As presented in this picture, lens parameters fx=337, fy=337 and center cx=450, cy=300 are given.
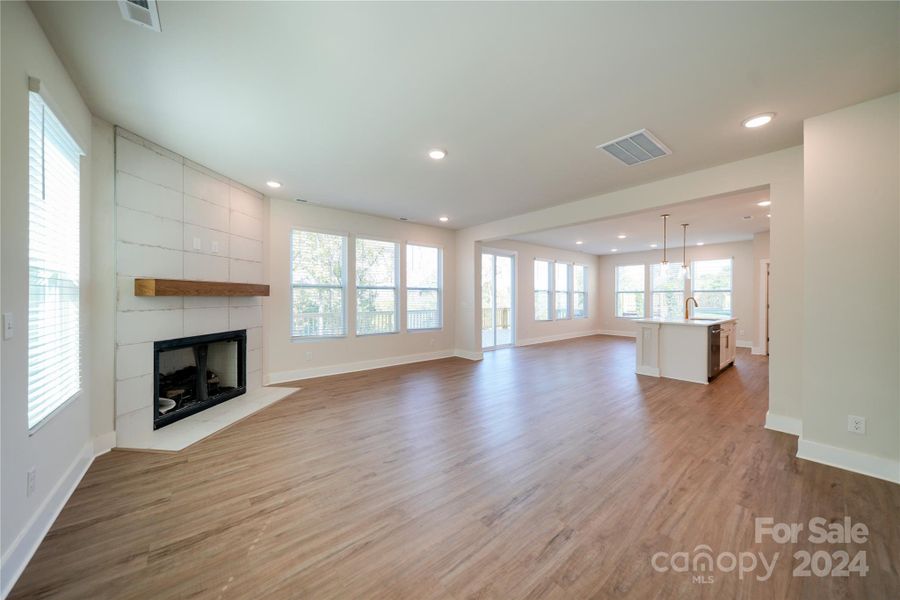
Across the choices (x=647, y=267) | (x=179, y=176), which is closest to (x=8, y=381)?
(x=179, y=176)

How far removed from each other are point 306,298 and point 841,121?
609 centimetres

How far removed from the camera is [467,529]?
1886 millimetres

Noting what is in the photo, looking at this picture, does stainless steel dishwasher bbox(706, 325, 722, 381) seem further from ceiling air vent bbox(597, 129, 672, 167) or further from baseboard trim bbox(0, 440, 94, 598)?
baseboard trim bbox(0, 440, 94, 598)

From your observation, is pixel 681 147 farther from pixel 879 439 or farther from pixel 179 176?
pixel 179 176

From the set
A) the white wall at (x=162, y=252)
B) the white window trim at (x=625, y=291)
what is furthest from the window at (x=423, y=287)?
the white window trim at (x=625, y=291)

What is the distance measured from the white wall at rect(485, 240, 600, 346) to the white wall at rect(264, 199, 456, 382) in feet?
8.33

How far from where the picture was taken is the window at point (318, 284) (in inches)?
207

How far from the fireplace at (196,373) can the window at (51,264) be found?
978 mm

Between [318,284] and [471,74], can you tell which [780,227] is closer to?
[471,74]

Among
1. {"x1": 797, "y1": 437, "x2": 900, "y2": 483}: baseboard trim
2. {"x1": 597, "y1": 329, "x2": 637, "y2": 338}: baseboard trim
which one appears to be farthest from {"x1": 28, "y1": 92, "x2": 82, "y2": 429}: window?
{"x1": 597, "y1": 329, "x2": 637, "y2": 338}: baseboard trim

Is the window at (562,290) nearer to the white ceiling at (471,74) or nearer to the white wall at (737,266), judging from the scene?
the white wall at (737,266)

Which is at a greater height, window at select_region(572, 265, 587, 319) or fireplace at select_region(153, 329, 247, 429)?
window at select_region(572, 265, 587, 319)

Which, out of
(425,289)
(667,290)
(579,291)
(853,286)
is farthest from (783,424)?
(579,291)

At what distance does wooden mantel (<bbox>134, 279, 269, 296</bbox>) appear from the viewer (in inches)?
119
